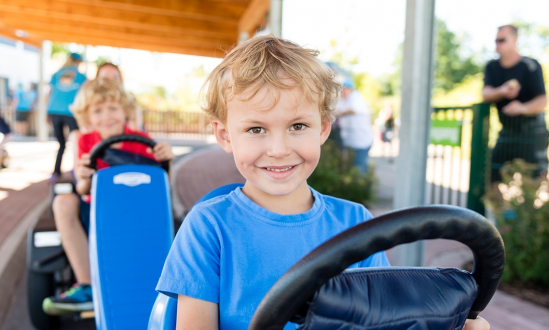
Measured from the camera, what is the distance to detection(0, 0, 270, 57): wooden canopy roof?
7.88 m

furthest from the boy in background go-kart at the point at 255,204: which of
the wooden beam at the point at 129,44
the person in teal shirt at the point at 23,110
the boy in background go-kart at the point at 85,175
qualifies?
the person in teal shirt at the point at 23,110

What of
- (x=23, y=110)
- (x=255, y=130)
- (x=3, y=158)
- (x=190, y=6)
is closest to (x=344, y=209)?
(x=255, y=130)

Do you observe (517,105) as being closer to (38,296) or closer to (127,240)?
(127,240)

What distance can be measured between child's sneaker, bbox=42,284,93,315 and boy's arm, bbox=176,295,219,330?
66.6 inches

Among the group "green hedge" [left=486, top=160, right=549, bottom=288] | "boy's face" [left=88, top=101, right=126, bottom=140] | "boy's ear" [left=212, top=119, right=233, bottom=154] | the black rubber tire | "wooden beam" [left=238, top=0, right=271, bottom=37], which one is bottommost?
the black rubber tire

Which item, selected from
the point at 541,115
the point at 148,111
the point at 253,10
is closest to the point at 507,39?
the point at 541,115

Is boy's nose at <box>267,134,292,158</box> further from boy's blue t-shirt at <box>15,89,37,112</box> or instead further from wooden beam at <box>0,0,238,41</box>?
boy's blue t-shirt at <box>15,89,37,112</box>

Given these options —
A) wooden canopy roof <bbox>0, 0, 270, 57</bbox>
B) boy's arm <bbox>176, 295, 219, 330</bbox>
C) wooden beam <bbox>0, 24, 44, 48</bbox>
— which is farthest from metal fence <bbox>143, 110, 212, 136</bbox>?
boy's arm <bbox>176, 295, 219, 330</bbox>

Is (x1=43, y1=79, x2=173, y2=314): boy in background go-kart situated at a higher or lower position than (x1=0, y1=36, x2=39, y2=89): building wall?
lower

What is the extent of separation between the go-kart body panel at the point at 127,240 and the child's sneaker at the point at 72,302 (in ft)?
1.17

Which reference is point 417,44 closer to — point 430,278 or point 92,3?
point 430,278

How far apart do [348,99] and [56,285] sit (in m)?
3.84

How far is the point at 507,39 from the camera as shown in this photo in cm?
379

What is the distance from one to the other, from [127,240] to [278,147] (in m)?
1.39
